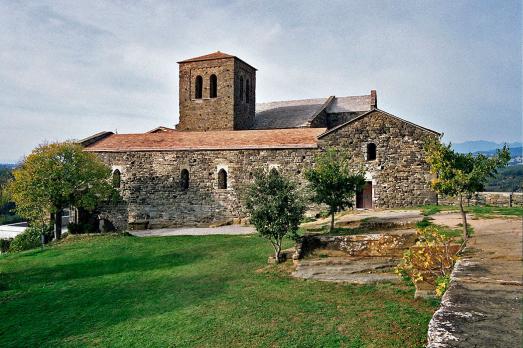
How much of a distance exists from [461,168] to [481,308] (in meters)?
8.62

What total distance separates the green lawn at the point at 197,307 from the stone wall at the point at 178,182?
9.68 meters

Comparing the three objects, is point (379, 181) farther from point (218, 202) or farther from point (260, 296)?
point (260, 296)

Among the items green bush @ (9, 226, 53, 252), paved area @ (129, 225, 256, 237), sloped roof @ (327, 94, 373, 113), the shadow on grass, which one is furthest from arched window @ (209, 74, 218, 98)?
the shadow on grass

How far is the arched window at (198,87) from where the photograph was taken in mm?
34812

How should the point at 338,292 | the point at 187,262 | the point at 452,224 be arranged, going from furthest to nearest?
the point at 187,262 → the point at 452,224 → the point at 338,292

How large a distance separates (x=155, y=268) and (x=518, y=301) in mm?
12352

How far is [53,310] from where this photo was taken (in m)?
10.5

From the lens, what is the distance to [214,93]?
3459 centimetres

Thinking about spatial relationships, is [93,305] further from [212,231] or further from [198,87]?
[198,87]

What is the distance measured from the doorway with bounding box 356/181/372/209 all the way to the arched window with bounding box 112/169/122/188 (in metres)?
16.0

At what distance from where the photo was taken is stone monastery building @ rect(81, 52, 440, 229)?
22594 mm

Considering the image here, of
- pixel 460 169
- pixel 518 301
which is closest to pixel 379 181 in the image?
pixel 460 169

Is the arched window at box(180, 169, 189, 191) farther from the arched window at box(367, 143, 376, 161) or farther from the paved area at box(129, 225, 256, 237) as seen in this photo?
the arched window at box(367, 143, 376, 161)

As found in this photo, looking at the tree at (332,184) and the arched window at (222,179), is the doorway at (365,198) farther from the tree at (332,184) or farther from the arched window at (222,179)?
the arched window at (222,179)
